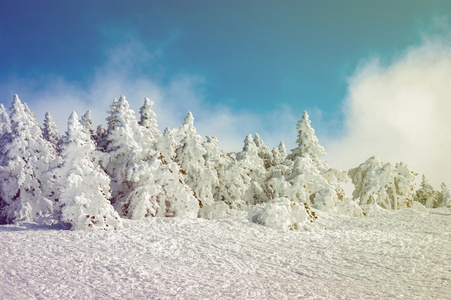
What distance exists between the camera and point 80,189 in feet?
52.9

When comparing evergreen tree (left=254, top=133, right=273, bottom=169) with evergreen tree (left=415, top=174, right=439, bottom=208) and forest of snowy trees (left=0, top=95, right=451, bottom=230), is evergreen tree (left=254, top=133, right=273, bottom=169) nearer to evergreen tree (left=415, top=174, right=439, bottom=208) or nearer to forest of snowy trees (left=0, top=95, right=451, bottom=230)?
forest of snowy trees (left=0, top=95, right=451, bottom=230)

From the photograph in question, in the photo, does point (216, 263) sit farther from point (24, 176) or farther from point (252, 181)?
point (252, 181)

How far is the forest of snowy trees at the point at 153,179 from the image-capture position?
16453 mm

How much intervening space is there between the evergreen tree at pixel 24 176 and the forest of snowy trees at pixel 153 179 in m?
0.08

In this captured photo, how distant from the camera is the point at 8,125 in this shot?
140 feet

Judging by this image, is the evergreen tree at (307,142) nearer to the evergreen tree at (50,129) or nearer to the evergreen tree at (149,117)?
the evergreen tree at (149,117)

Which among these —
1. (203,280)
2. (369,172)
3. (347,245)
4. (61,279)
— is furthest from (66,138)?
(369,172)

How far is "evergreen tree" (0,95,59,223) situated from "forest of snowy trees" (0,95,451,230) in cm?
8

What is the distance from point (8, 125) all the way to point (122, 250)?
40.6m

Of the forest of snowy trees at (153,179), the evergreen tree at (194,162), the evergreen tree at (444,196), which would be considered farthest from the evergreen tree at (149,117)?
the evergreen tree at (444,196)

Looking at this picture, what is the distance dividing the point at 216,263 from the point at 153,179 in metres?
12.0

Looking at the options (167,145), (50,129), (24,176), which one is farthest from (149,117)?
(50,129)

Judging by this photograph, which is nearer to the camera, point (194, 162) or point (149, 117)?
point (194, 162)

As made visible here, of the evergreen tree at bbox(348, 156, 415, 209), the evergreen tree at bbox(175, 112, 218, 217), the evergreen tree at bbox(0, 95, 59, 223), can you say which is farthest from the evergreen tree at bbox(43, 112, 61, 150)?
the evergreen tree at bbox(348, 156, 415, 209)
